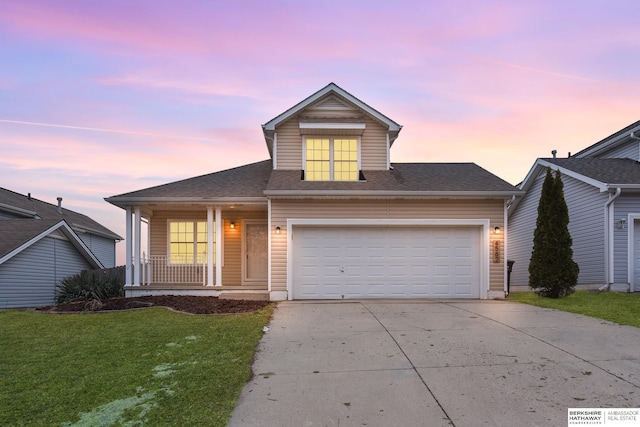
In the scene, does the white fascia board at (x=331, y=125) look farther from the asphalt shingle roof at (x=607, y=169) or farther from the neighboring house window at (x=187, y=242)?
the asphalt shingle roof at (x=607, y=169)

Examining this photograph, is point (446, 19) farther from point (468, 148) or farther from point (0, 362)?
point (0, 362)

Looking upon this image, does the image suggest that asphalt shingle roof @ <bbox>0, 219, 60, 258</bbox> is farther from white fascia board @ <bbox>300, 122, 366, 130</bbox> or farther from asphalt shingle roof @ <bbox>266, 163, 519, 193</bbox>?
white fascia board @ <bbox>300, 122, 366, 130</bbox>

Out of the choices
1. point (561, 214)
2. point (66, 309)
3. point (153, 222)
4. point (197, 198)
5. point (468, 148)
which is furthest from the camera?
point (468, 148)

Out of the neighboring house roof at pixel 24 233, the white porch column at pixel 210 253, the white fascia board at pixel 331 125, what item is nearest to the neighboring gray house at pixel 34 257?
the neighboring house roof at pixel 24 233

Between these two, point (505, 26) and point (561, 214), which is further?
point (505, 26)

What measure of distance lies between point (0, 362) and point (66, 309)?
5.04 m

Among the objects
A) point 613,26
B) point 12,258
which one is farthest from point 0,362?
point 613,26

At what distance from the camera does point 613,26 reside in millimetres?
12859

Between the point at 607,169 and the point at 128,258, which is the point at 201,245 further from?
the point at 607,169

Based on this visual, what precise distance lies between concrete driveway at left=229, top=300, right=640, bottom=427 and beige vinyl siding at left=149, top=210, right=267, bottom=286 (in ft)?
18.8

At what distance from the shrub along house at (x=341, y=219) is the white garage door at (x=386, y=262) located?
1.1 inches

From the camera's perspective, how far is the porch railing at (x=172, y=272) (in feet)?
43.3

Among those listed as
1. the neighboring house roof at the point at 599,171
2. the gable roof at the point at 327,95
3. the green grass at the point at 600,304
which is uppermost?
the gable roof at the point at 327,95

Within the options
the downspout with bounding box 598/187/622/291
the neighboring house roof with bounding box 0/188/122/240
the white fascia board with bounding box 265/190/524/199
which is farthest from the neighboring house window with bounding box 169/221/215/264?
the downspout with bounding box 598/187/622/291
